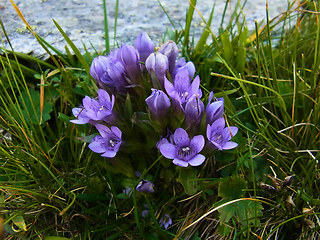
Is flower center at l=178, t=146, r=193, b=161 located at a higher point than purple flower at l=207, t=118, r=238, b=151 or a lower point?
lower

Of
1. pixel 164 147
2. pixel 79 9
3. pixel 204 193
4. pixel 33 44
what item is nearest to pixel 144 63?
pixel 164 147

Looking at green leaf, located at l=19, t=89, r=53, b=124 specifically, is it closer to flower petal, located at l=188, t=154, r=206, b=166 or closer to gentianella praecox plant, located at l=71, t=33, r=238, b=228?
gentianella praecox plant, located at l=71, t=33, r=238, b=228

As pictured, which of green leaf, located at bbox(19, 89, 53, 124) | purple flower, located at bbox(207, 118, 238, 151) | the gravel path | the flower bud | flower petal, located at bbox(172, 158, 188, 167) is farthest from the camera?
the gravel path

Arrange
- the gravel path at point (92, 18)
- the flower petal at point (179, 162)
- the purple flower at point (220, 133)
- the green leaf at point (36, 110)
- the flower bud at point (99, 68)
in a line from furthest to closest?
the gravel path at point (92, 18) → the green leaf at point (36, 110) → the flower bud at point (99, 68) → the purple flower at point (220, 133) → the flower petal at point (179, 162)

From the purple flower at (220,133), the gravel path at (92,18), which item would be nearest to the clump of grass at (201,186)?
the purple flower at (220,133)

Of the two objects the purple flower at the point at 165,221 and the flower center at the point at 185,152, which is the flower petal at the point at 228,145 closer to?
the flower center at the point at 185,152

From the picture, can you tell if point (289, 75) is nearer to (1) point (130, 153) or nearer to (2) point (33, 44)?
(1) point (130, 153)

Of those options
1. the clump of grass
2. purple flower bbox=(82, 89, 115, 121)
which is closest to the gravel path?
the clump of grass
